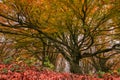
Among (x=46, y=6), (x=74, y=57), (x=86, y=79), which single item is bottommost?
(x=86, y=79)

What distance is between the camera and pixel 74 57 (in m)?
14.0

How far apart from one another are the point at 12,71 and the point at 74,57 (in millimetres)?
6935

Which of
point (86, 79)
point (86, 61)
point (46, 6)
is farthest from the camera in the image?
point (86, 61)

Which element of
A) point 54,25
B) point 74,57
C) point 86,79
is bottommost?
point 86,79

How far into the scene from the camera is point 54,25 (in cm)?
1161

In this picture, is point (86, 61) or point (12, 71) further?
point (86, 61)

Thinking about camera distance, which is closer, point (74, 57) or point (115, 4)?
point (115, 4)

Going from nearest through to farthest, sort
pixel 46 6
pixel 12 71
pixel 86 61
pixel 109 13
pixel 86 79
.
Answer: pixel 12 71
pixel 86 79
pixel 109 13
pixel 46 6
pixel 86 61

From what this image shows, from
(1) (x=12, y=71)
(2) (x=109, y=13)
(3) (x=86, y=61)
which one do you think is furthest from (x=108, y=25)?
(3) (x=86, y=61)

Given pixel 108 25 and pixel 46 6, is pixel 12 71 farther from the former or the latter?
pixel 108 25

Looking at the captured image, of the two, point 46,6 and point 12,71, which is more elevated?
point 46,6

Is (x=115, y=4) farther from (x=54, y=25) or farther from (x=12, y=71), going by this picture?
(x=12, y=71)

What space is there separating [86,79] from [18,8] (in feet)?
15.5

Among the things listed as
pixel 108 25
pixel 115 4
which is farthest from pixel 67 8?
pixel 108 25
